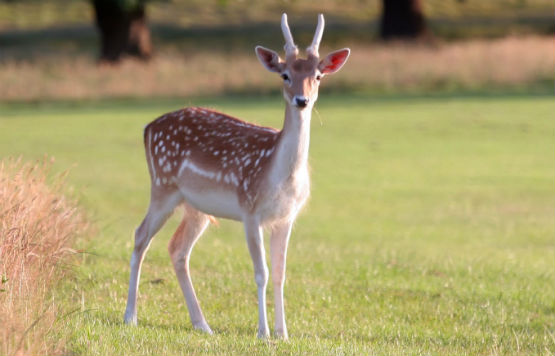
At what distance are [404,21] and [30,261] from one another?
120 feet

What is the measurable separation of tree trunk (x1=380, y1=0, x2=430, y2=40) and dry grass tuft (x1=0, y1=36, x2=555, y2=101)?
511 cm

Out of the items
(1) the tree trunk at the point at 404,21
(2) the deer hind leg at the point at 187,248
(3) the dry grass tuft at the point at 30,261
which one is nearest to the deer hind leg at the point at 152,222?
(2) the deer hind leg at the point at 187,248

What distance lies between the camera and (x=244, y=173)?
8.44 meters

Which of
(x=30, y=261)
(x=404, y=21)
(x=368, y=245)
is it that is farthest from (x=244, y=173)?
(x=404, y=21)

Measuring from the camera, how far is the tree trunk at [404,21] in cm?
4359

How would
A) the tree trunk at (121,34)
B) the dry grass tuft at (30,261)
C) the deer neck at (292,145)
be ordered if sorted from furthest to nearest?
1. the tree trunk at (121,34)
2. the deer neck at (292,145)
3. the dry grass tuft at (30,261)

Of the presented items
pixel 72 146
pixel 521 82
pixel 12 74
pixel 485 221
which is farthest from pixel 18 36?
pixel 485 221

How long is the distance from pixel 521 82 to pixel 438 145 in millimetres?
11516

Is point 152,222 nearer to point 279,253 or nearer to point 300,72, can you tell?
point 279,253

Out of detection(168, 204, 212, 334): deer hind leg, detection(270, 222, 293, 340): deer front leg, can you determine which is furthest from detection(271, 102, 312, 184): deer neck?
detection(168, 204, 212, 334): deer hind leg

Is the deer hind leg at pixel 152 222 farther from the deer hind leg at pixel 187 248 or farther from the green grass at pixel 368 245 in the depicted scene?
the green grass at pixel 368 245

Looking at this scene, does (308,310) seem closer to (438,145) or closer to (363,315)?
(363,315)

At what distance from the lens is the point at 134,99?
35375 mm

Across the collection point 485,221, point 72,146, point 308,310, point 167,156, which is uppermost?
point 167,156
